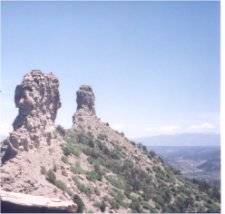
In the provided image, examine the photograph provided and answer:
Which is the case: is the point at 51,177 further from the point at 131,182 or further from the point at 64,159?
the point at 131,182

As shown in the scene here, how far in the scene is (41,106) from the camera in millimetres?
18562

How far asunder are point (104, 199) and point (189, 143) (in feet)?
500

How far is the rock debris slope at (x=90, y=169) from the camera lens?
55.3 ft

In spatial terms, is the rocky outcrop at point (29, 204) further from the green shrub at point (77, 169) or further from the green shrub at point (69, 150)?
the green shrub at point (69, 150)

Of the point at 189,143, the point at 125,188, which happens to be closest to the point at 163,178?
the point at 125,188

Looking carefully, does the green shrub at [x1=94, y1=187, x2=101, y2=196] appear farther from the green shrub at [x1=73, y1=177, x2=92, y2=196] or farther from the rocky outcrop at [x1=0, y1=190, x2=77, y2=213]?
the rocky outcrop at [x1=0, y1=190, x2=77, y2=213]

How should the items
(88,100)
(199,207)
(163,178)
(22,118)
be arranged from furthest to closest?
(88,100) → (163,178) → (199,207) → (22,118)

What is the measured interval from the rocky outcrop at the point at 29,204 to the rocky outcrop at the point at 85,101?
20070 mm

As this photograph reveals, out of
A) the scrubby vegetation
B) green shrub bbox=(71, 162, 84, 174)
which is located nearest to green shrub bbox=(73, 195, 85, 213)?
the scrubby vegetation

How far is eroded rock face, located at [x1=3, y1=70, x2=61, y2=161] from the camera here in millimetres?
17172

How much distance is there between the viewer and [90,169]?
2303 cm

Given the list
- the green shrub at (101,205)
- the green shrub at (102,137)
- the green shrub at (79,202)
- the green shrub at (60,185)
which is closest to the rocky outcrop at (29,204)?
the green shrub at (79,202)

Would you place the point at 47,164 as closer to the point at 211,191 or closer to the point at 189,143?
the point at 211,191

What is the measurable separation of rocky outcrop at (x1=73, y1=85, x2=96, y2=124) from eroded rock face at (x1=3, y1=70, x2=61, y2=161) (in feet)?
47.9
